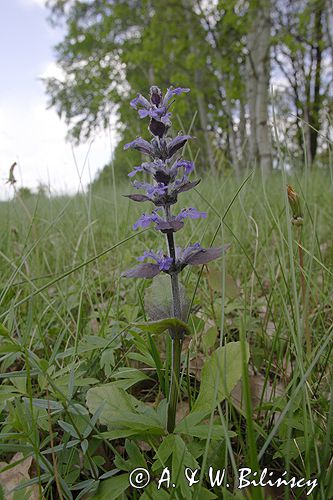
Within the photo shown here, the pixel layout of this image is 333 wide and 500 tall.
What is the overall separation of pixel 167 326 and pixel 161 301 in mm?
129

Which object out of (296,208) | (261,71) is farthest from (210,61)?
(296,208)

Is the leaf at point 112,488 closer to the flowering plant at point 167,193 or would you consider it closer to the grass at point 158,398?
the grass at point 158,398

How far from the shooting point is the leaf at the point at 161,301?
0.87 m

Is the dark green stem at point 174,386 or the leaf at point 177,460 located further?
the dark green stem at point 174,386

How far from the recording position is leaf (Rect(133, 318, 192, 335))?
28.4 inches

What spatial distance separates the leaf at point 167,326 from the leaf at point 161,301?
2.7 inches

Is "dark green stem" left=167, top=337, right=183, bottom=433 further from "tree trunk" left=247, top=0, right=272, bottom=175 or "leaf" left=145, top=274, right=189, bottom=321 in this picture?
"tree trunk" left=247, top=0, right=272, bottom=175

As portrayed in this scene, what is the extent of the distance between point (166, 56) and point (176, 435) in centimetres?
1439

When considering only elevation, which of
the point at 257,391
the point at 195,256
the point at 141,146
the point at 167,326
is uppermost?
the point at 141,146

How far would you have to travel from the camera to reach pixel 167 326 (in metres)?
0.76

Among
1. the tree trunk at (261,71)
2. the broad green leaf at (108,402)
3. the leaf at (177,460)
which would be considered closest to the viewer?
the leaf at (177,460)

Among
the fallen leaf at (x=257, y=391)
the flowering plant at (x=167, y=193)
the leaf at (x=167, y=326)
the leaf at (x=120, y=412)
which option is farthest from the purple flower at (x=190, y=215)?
the fallen leaf at (x=257, y=391)

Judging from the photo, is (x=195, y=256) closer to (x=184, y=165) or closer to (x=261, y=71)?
(x=184, y=165)

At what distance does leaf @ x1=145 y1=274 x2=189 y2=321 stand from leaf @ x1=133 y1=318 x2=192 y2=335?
7cm
